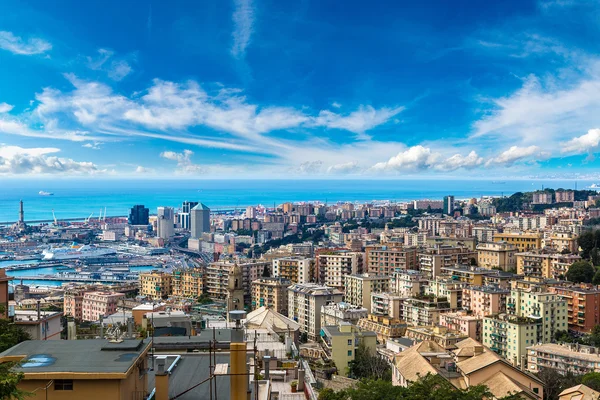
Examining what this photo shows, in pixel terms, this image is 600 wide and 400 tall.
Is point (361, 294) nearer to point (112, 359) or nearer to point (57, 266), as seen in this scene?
point (112, 359)

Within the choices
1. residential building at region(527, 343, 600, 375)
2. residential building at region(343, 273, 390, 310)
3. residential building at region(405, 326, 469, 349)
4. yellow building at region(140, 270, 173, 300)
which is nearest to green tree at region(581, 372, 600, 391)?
residential building at region(527, 343, 600, 375)

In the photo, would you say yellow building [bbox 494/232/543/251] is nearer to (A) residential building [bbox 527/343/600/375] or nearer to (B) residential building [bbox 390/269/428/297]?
(B) residential building [bbox 390/269/428/297]

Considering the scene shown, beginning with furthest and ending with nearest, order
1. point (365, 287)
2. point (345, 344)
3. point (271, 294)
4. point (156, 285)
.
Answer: point (156, 285) < point (271, 294) < point (365, 287) < point (345, 344)

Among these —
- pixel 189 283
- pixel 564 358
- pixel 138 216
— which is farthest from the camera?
pixel 138 216

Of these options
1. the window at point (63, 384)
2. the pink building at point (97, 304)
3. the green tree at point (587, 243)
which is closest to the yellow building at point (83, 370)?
the window at point (63, 384)

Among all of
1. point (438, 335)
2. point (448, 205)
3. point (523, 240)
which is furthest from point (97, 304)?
point (448, 205)

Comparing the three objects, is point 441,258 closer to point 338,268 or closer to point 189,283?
point 338,268
